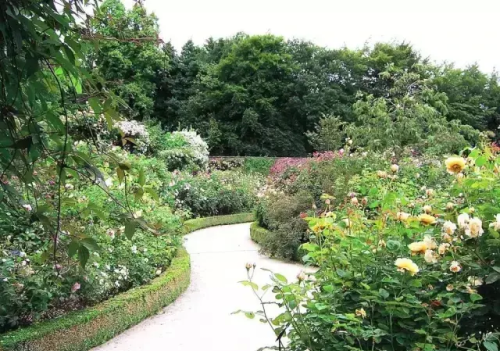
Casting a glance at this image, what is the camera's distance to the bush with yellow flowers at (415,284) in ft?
5.07

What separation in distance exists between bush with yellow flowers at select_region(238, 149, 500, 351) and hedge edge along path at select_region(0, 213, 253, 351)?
883 mm

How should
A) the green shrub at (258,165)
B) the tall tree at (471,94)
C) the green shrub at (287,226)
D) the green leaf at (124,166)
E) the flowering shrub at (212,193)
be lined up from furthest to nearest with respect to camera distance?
the tall tree at (471,94) → the green shrub at (258,165) → the flowering shrub at (212,193) → the green shrub at (287,226) → the green leaf at (124,166)

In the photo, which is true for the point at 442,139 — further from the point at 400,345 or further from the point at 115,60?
the point at 115,60

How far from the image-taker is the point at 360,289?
1769 mm

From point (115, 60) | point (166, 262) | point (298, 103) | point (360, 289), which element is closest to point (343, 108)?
point (298, 103)

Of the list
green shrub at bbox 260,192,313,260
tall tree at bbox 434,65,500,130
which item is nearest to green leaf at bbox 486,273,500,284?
green shrub at bbox 260,192,313,260

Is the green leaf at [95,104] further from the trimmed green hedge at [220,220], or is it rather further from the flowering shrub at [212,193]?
the trimmed green hedge at [220,220]

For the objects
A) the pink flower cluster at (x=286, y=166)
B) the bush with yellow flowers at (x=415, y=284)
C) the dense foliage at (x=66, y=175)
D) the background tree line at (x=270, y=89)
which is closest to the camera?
the dense foliage at (x=66, y=175)

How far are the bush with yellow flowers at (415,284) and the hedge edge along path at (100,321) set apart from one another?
34.8 inches

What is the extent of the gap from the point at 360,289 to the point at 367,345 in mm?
202

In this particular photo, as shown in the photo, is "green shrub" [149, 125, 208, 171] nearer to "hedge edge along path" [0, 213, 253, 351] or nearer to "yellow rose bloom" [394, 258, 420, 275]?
"hedge edge along path" [0, 213, 253, 351]

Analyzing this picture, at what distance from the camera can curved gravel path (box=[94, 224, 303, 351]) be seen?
13.4 feet

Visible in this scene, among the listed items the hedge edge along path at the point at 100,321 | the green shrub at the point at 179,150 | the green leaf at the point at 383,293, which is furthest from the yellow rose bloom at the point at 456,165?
the green shrub at the point at 179,150

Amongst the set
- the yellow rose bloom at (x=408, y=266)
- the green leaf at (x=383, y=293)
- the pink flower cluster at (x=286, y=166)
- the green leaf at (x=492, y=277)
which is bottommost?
the green leaf at (x=383, y=293)
